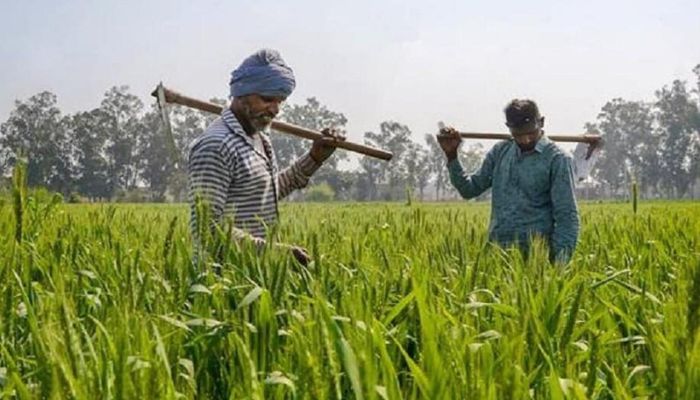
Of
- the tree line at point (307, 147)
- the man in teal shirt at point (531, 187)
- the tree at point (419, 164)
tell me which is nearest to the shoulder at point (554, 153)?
the man in teal shirt at point (531, 187)

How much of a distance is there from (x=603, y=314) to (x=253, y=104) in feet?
5.22

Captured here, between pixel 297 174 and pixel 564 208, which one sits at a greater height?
pixel 297 174

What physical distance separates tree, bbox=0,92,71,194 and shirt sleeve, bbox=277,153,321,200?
91.5 metres

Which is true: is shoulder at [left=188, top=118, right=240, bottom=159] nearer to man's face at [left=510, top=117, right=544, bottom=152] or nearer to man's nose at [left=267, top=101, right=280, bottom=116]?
man's nose at [left=267, top=101, right=280, bottom=116]

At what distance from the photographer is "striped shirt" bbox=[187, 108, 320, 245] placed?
2932mm

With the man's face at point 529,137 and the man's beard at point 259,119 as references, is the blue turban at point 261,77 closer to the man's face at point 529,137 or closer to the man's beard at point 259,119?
the man's beard at point 259,119

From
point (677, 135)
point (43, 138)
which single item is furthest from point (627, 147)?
point (43, 138)

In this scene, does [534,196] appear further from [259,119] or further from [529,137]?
[259,119]

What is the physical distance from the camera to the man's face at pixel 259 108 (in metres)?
3.07

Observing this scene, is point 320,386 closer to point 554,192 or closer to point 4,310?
point 4,310

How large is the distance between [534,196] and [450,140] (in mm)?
626

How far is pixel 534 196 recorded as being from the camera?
422 cm

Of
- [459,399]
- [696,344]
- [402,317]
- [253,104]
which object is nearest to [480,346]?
[459,399]

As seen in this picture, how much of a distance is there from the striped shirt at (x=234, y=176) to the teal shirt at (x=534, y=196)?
1460 millimetres
